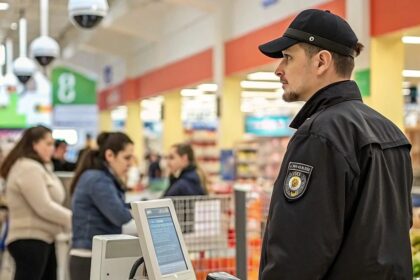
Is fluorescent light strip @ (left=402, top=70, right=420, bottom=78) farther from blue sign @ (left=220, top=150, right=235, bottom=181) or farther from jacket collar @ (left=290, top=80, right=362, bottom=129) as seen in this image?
jacket collar @ (left=290, top=80, right=362, bottom=129)

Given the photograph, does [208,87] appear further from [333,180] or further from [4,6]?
[333,180]

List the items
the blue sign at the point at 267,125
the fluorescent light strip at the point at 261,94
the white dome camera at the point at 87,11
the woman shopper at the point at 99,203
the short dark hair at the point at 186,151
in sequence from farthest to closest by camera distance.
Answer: the blue sign at the point at 267,125 < the fluorescent light strip at the point at 261,94 < the white dome camera at the point at 87,11 < the short dark hair at the point at 186,151 < the woman shopper at the point at 99,203

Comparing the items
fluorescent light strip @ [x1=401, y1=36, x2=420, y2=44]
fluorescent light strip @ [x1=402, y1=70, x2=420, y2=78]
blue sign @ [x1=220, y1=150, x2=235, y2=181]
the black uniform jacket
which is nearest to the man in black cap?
the black uniform jacket

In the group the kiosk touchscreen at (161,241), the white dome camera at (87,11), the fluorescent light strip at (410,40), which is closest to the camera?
the kiosk touchscreen at (161,241)

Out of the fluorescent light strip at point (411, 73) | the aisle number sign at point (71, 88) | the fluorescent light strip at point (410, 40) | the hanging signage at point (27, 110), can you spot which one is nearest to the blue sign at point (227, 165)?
the fluorescent light strip at point (411, 73)

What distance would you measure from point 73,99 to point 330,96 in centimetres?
2602

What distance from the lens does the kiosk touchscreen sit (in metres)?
2.43

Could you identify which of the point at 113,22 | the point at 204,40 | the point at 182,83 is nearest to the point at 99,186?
the point at 204,40

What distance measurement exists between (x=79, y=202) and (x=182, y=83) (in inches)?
469

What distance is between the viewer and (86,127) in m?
26.8

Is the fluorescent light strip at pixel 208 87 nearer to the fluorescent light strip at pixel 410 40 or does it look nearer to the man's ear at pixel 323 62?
the fluorescent light strip at pixel 410 40

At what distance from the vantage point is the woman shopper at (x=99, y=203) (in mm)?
4332

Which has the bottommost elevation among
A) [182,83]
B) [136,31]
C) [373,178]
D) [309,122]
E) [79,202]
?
[79,202]

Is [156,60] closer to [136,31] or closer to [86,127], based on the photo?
[136,31]
